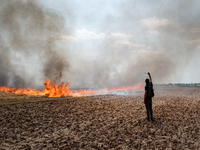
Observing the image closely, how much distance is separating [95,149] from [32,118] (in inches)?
342

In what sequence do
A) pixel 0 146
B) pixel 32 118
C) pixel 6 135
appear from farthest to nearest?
pixel 32 118
pixel 6 135
pixel 0 146

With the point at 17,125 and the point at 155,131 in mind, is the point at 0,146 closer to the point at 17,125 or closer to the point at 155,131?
the point at 17,125

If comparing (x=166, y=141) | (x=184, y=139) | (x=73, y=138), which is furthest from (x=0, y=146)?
(x=184, y=139)

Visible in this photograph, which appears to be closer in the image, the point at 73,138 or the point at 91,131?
the point at 73,138

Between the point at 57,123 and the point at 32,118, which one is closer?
the point at 57,123

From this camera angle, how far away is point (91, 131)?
422 inches

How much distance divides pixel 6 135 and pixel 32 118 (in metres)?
4.33

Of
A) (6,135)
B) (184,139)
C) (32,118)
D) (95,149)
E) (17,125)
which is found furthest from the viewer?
→ (32,118)

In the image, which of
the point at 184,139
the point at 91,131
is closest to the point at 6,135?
the point at 91,131

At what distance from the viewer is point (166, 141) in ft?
28.8

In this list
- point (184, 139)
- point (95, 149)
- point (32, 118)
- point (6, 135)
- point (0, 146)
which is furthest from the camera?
point (32, 118)

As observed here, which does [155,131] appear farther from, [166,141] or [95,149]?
[95,149]

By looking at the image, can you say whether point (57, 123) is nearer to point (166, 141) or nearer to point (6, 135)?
point (6, 135)

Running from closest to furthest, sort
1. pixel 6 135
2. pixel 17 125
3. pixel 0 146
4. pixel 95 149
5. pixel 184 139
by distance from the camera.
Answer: pixel 95 149 < pixel 0 146 < pixel 184 139 < pixel 6 135 < pixel 17 125
